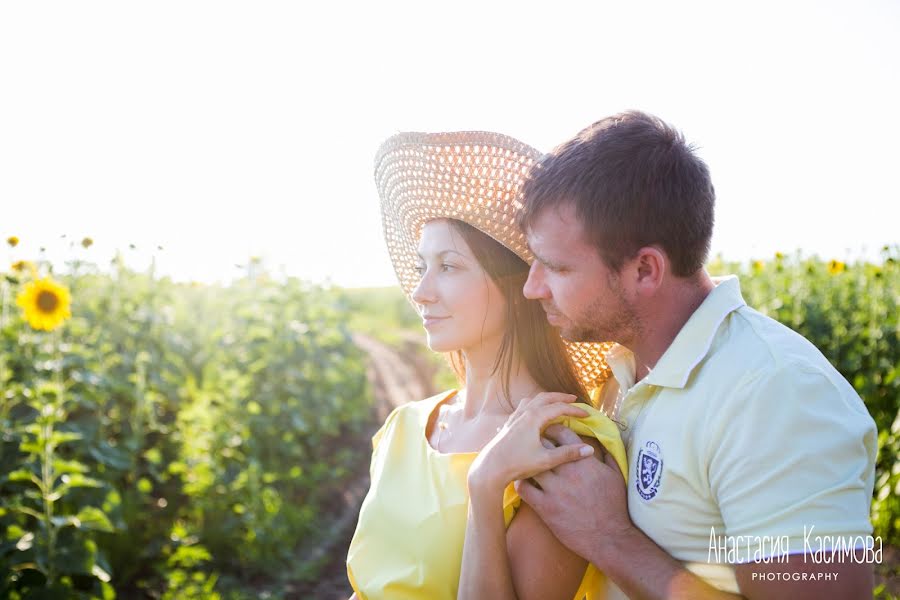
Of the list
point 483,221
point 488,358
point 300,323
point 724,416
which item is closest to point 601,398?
point 488,358

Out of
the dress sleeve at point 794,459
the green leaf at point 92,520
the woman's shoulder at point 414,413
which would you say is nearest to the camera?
the dress sleeve at point 794,459

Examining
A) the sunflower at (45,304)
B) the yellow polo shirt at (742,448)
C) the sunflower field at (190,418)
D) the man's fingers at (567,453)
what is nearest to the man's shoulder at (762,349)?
the yellow polo shirt at (742,448)

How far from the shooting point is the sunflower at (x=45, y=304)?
4.12 metres

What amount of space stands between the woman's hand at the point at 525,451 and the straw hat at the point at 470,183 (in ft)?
1.62

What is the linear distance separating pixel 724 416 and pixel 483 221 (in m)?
0.88

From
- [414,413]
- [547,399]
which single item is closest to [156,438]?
[414,413]

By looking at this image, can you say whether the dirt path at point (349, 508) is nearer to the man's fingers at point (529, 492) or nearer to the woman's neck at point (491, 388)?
the woman's neck at point (491, 388)

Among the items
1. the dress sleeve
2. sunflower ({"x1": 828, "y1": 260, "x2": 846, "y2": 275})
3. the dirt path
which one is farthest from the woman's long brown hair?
sunflower ({"x1": 828, "y1": 260, "x2": 846, "y2": 275})

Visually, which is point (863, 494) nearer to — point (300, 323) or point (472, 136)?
point (472, 136)

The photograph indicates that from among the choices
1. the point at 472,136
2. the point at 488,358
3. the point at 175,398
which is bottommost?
the point at 175,398

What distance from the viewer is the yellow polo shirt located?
1392 millimetres

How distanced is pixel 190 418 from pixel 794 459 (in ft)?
13.9

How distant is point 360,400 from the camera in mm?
7883

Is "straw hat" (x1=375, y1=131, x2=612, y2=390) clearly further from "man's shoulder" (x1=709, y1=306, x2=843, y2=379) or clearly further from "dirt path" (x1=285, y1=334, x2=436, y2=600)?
"dirt path" (x1=285, y1=334, x2=436, y2=600)
